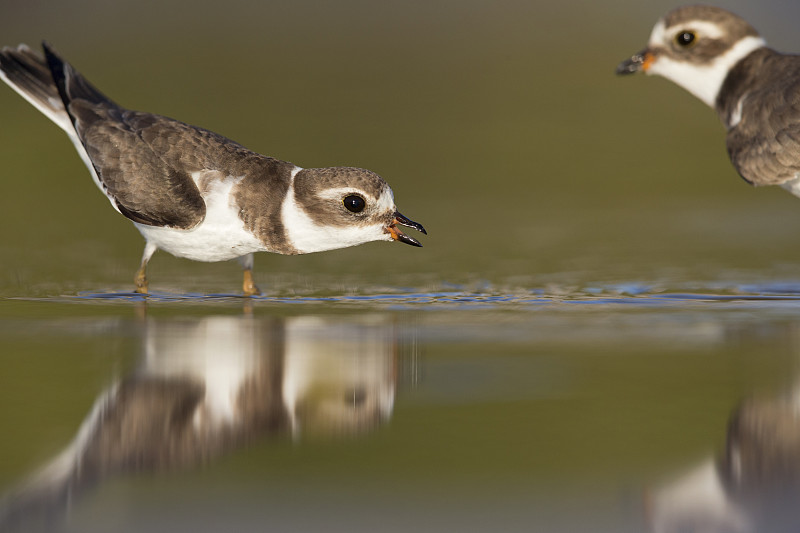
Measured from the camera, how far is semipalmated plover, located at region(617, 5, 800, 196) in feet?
28.6

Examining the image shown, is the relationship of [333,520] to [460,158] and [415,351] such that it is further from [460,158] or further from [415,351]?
[460,158]

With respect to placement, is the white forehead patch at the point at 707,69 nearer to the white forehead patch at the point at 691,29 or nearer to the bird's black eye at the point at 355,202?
the white forehead patch at the point at 691,29

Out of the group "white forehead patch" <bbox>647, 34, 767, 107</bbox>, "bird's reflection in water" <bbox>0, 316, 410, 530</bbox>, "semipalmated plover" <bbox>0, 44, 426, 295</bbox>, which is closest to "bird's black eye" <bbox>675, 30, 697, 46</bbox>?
"white forehead patch" <bbox>647, 34, 767, 107</bbox>

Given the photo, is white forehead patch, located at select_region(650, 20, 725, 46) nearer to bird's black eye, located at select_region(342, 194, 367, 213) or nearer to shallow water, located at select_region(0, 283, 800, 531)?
shallow water, located at select_region(0, 283, 800, 531)

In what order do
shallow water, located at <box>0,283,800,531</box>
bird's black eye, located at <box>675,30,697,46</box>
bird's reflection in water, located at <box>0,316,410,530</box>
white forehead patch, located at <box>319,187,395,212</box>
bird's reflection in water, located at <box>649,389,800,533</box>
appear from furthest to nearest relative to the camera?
bird's black eye, located at <box>675,30,697,46</box> < white forehead patch, located at <box>319,187,395,212</box> < bird's reflection in water, located at <box>0,316,410,530</box> < shallow water, located at <box>0,283,800,531</box> < bird's reflection in water, located at <box>649,389,800,533</box>

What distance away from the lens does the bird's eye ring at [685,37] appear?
1020 cm

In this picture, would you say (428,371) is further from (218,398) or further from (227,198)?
(227,198)

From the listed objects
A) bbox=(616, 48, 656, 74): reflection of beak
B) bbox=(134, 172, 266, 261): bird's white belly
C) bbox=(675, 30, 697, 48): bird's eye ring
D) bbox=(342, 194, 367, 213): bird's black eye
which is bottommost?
bbox=(134, 172, 266, 261): bird's white belly

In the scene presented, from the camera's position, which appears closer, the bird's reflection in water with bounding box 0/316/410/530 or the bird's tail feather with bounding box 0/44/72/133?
the bird's reflection in water with bounding box 0/316/410/530

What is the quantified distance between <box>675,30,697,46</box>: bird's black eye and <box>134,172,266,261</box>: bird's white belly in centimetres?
450

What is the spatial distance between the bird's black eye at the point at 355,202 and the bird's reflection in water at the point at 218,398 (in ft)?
3.65

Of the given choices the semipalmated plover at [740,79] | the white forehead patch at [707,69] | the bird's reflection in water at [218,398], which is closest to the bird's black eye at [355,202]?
the bird's reflection in water at [218,398]

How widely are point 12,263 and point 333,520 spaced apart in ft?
23.3

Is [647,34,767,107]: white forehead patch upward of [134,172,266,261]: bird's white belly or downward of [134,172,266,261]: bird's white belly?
upward
